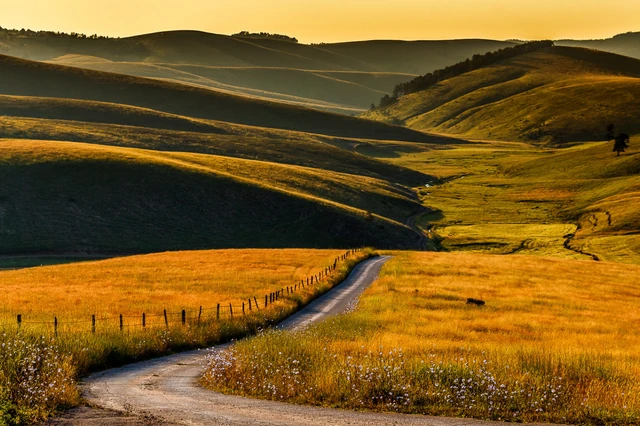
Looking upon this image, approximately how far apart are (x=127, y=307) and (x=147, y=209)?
230 feet

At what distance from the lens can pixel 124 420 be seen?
15.0 meters

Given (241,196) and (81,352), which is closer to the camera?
(81,352)

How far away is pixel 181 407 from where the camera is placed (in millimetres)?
16719

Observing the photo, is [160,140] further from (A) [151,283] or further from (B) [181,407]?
(B) [181,407]

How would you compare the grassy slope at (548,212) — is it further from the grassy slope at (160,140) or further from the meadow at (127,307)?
the meadow at (127,307)

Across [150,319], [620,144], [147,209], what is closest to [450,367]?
[150,319]

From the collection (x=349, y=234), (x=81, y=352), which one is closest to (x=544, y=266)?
(x=349, y=234)

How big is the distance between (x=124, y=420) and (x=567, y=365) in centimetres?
1158

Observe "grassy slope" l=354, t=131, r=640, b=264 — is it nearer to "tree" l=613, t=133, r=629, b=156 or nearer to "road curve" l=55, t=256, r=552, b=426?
"tree" l=613, t=133, r=629, b=156

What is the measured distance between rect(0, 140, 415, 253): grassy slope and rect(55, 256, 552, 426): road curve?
7414 cm

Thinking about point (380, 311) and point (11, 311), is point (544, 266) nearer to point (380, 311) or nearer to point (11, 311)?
point (380, 311)

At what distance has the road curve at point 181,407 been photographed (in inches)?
595

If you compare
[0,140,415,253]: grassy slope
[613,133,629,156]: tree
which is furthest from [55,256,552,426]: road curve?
[613,133,629,156]: tree

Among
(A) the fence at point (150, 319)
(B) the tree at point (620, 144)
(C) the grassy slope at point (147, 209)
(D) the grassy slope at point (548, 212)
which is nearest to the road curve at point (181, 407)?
(A) the fence at point (150, 319)
